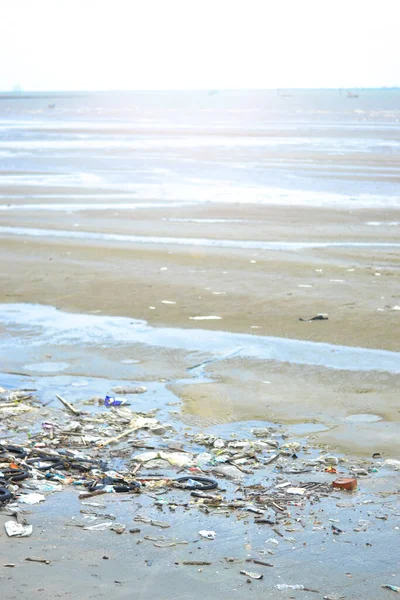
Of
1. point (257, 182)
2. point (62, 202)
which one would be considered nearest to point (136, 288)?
point (62, 202)

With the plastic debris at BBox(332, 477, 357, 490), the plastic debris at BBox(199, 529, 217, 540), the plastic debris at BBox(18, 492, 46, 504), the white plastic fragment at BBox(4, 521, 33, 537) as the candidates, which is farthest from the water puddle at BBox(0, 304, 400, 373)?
the white plastic fragment at BBox(4, 521, 33, 537)

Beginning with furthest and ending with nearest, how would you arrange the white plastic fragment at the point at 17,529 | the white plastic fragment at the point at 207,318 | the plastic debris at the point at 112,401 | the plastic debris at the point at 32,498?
the white plastic fragment at the point at 207,318 → the plastic debris at the point at 112,401 → the plastic debris at the point at 32,498 → the white plastic fragment at the point at 17,529

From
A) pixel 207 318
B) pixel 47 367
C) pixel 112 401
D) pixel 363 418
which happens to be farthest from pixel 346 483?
pixel 207 318

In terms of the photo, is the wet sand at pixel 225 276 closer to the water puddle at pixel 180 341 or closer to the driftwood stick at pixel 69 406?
the water puddle at pixel 180 341

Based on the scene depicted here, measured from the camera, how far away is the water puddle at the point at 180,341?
1166 centimetres

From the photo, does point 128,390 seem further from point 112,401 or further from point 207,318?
point 207,318

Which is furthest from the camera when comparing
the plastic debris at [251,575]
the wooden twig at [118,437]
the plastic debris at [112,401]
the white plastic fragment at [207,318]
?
the white plastic fragment at [207,318]

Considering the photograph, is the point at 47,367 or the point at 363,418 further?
the point at 47,367

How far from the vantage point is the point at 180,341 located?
12.4 meters

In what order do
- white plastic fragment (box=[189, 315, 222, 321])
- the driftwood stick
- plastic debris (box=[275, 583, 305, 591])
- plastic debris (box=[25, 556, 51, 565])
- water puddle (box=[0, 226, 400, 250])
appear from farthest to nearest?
1. water puddle (box=[0, 226, 400, 250])
2. white plastic fragment (box=[189, 315, 222, 321])
3. the driftwood stick
4. plastic debris (box=[25, 556, 51, 565])
5. plastic debris (box=[275, 583, 305, 591])

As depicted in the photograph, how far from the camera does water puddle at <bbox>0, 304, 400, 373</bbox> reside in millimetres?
11656

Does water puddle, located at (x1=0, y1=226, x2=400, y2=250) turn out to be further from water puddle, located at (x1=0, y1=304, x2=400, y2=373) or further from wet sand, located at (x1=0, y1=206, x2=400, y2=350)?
water puddle, located at (x1=0, y1=304, x2=400, y2=373)

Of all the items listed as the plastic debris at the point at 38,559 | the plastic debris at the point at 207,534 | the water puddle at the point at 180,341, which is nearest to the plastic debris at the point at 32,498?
the plastic debris at the point at 38,559

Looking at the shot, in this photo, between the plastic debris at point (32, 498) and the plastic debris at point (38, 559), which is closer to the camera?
the plastic debris at point (38, 559)
